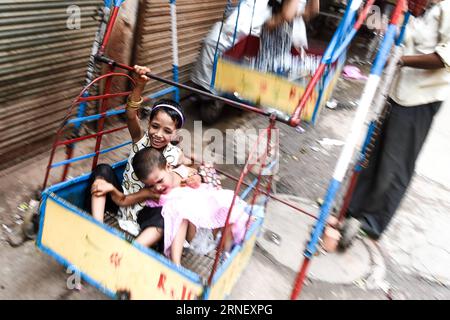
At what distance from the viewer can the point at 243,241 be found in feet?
7.18

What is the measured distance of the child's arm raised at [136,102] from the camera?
228cm

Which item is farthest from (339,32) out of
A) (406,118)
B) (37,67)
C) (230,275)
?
(37,67)

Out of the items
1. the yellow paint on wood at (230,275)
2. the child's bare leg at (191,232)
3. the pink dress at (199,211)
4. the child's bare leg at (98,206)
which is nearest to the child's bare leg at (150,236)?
the pink dress at (199,211)

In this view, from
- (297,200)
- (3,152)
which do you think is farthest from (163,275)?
(297,200)

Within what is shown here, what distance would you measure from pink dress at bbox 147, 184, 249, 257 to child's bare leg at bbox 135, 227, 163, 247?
4 cm

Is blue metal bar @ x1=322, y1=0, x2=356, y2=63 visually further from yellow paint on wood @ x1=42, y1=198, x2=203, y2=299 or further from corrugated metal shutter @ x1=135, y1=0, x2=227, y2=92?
corrugated metal shutter @ x1=135, y1=0, x2=227, y2=92

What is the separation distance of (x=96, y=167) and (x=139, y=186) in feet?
0.91

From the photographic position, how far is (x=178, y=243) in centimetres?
220

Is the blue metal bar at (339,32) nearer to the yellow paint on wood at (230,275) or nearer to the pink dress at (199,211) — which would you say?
the pink dress at (199,211)

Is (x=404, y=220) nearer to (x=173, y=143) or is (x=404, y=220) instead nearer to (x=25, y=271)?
(x=173, y=143)

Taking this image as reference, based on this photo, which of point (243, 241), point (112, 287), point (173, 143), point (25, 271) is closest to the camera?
point (112, 287)

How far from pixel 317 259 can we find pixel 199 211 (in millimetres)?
1255

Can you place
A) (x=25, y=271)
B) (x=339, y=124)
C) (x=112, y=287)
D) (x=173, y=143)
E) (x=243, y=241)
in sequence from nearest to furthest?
(x=112, y=287)
(x=243, y=241)
(x=25, y=271)
(x=173, y=143)
(x=339, y=124)

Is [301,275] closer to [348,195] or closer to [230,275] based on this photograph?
[230,275]
